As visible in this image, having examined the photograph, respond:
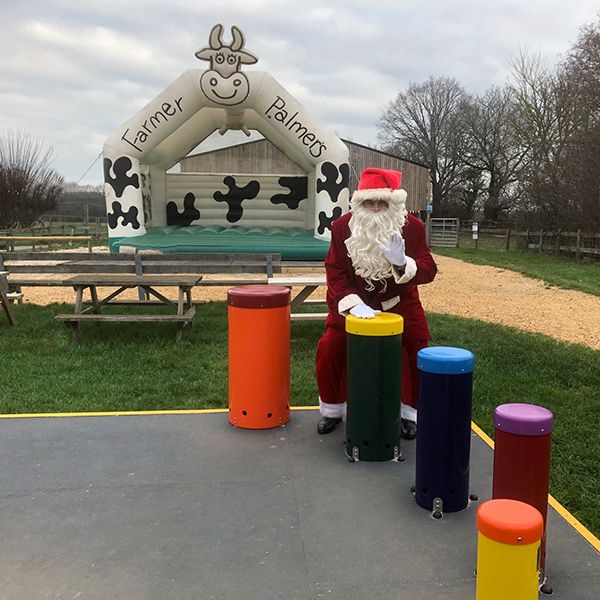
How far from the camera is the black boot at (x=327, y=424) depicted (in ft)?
11.4

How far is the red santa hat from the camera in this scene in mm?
3297

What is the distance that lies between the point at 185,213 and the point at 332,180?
396 centimetres

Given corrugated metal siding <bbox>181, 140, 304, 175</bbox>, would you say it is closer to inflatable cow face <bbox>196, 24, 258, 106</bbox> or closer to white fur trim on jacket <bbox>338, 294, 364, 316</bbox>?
inflatable cow face <bbox>196, 24, 258, 106</bbox>

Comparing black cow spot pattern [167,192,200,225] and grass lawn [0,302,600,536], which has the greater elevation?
black cow spot pattern [167,192,200,225]

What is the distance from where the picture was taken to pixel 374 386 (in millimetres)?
2967

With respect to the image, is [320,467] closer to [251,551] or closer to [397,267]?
[251,551]

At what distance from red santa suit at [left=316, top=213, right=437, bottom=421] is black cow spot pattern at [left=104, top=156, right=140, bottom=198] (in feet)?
21.8

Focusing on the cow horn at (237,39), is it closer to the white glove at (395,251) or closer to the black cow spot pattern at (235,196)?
the black cow spot pattern at (235,196)

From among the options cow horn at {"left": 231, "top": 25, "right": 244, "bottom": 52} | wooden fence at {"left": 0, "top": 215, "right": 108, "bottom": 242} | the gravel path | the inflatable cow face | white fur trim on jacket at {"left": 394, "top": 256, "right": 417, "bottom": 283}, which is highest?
cow horn at {"left": 231, "top": 25, "right": 244, "bottom": 52}

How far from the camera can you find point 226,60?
28.8 ft

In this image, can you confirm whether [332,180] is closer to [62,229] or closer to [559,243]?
[559,243]

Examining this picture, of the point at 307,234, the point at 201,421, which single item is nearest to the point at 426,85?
the point at 307,234

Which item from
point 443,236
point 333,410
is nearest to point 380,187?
point 333,410

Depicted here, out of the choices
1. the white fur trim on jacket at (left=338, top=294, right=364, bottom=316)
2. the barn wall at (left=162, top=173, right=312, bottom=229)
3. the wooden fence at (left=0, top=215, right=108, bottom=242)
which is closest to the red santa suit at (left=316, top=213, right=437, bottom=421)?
the white fur trim on jacket at (left=338, top=294, right=364, bottom=316)
